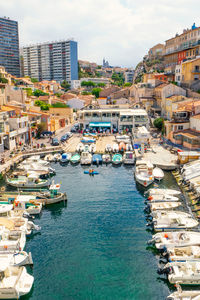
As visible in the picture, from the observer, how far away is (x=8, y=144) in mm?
49906

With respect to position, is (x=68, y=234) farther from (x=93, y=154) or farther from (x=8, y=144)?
(x=8, y=144)

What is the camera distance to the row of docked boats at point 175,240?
60.2 ft

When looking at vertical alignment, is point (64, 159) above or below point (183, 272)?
above

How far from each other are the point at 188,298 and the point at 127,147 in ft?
122

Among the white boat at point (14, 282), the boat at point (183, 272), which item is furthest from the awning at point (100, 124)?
the white boat at point (14, 282)

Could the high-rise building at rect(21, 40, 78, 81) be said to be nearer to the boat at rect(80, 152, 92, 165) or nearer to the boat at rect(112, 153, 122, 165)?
the boat at rect(80, 152, 92, 165)

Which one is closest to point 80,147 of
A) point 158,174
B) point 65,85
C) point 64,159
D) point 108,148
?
point 108,148

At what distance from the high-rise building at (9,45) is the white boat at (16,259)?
161 metres

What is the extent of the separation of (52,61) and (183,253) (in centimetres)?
17616

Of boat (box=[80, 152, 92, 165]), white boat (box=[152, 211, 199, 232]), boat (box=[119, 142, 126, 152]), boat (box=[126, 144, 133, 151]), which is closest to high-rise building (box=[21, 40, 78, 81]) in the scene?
boat (box=[119, 142, 126, 152])

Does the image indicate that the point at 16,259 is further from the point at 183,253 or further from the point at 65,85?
the point at 65,85

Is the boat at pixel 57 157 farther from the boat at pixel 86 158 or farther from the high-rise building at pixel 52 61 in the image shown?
the high-rise building at pixel 52 61

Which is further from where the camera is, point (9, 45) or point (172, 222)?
point (9, 45)

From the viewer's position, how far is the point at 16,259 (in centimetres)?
2008
